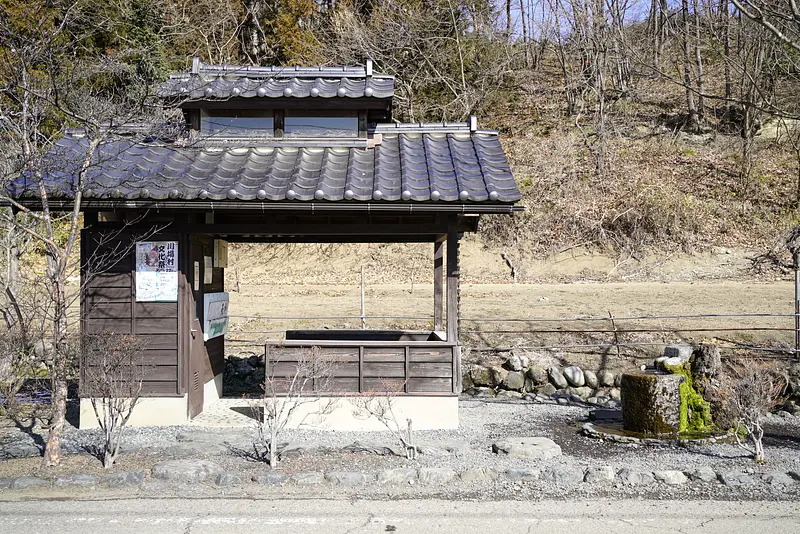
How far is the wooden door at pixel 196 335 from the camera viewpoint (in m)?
8.71

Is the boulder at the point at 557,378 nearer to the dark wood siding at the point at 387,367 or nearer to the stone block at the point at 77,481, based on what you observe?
the dark wood siding at the point at 387,367

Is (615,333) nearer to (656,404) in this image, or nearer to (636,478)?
(656,404)

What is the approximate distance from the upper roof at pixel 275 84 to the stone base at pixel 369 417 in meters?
4.09

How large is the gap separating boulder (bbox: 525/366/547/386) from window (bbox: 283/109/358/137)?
17.2 ft

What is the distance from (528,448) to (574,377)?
4.94m

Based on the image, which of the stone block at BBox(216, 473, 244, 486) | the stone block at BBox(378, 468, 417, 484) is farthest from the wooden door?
the stone block at BBox(378, 468, 417, 484)

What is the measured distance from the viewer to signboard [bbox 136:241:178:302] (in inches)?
331

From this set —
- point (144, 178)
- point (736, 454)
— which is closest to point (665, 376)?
point (736, 454)

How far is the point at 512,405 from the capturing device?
1057 centimetres

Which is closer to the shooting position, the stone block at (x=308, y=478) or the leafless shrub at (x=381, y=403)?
Answer: the stone block at (x=308, y=478)

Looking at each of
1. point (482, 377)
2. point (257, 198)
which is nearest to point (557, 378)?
point (482, 377)

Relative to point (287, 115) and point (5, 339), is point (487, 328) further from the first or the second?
point (5, 339)

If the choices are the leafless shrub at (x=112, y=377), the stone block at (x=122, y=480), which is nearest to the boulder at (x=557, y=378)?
the leafless shrub at (x=112, y=377)

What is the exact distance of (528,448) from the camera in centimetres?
725
